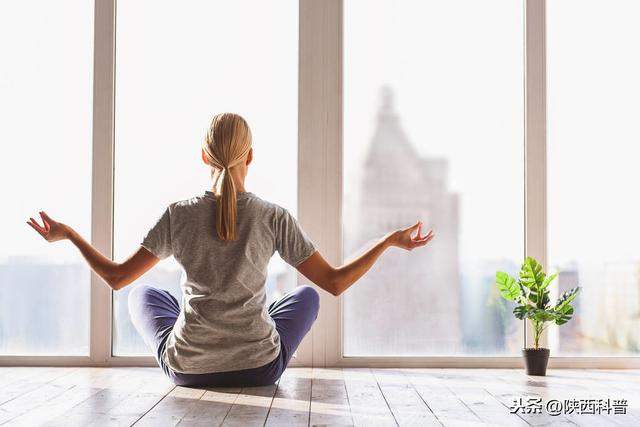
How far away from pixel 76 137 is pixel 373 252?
4.95 feet

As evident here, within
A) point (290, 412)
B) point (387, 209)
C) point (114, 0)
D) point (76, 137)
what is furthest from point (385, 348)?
point (114, 0)

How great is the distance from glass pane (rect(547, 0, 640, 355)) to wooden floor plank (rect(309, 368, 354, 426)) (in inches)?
39.6

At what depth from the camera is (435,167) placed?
3369 mm

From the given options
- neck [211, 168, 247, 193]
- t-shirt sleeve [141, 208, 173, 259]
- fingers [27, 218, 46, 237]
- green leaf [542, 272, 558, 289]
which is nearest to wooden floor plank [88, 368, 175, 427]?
t-shirt sleeve [141, 208, 173, 259]

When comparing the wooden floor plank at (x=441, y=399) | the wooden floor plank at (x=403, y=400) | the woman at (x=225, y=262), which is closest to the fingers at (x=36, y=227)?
the woman at (x=225, y=262)

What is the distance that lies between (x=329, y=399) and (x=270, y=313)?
46 centimetres

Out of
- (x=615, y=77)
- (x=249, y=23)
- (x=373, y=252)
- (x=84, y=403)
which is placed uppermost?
(x=249, y=23)

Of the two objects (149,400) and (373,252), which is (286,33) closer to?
(373,252)

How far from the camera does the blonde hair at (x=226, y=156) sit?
2504 millimetres

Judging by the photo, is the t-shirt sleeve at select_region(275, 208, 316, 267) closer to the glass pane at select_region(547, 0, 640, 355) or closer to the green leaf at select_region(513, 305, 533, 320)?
the green leaf at select_region(513, 305, 533, 320)

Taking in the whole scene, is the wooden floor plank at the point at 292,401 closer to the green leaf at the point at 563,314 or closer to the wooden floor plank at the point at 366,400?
the wooden floor plank at the point at 366,400

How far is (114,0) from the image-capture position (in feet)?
11.1

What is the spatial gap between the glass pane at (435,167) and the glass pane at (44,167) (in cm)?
110

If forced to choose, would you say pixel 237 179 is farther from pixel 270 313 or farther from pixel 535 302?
pixel 535 302
